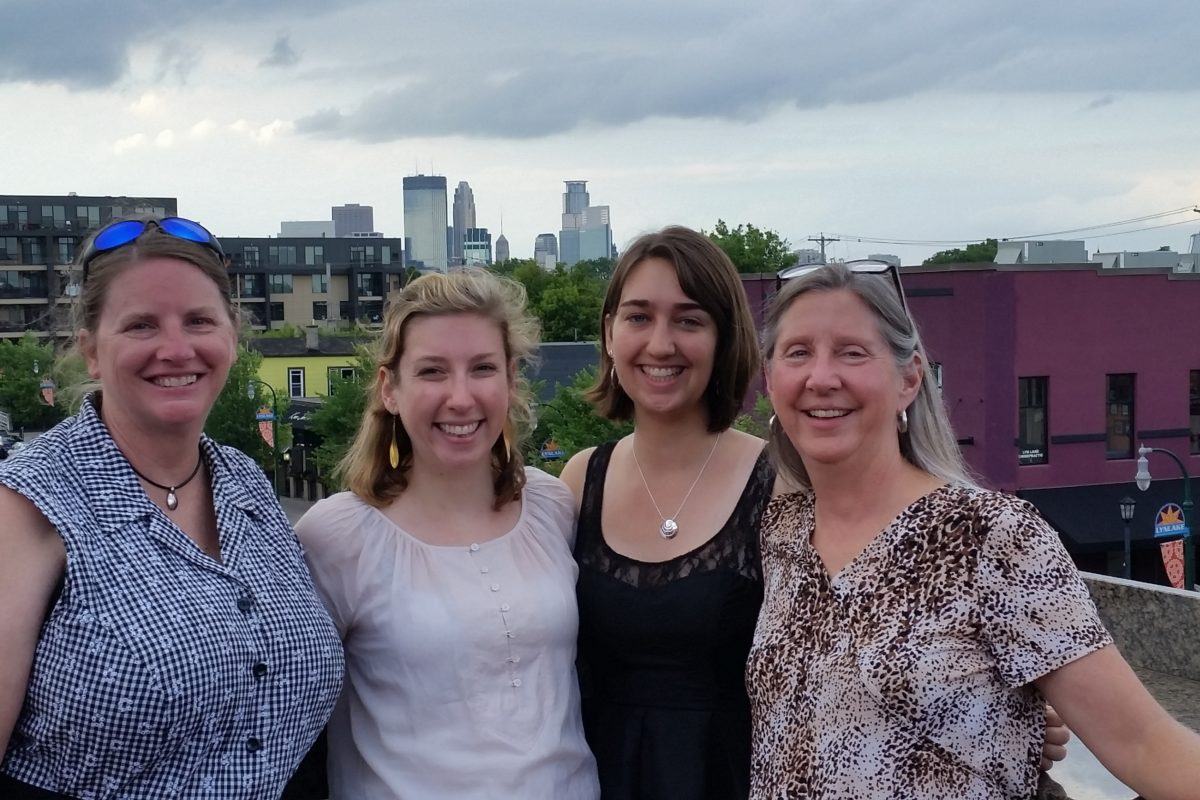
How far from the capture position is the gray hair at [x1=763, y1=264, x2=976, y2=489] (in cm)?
303

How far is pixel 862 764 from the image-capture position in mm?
2785

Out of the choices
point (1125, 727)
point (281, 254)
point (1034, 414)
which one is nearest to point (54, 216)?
point (281, 254)

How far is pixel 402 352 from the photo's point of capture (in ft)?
11.9

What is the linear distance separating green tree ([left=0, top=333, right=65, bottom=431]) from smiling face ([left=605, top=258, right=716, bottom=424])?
66752 millimetres

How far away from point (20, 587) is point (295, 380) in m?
60.0

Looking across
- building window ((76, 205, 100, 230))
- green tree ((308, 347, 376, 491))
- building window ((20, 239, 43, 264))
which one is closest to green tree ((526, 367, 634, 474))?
green tree ((308, 347, 376, 491))

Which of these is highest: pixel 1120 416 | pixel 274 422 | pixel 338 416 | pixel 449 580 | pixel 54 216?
pixel 54 216

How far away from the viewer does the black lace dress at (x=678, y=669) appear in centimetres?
351

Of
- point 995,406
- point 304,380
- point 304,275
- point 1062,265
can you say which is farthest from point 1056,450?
point 304,275

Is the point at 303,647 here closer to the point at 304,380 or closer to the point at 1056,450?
the point at 1056,450

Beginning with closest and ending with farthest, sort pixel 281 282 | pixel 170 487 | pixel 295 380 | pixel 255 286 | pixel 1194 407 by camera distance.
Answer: pixel 170 487
pixel 1194 407
pixel 295 380
pixel 255 286
pixel 281 282

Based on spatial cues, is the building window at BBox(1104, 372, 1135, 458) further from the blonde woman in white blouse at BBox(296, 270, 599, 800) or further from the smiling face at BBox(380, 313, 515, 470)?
the smiling face at BBox(380, 313, 515, 470)

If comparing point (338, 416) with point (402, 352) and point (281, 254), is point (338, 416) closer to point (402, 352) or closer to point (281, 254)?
point (402, 352)

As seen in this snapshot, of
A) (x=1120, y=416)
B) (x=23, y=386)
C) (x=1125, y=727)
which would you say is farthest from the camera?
(x=23, y=386)
